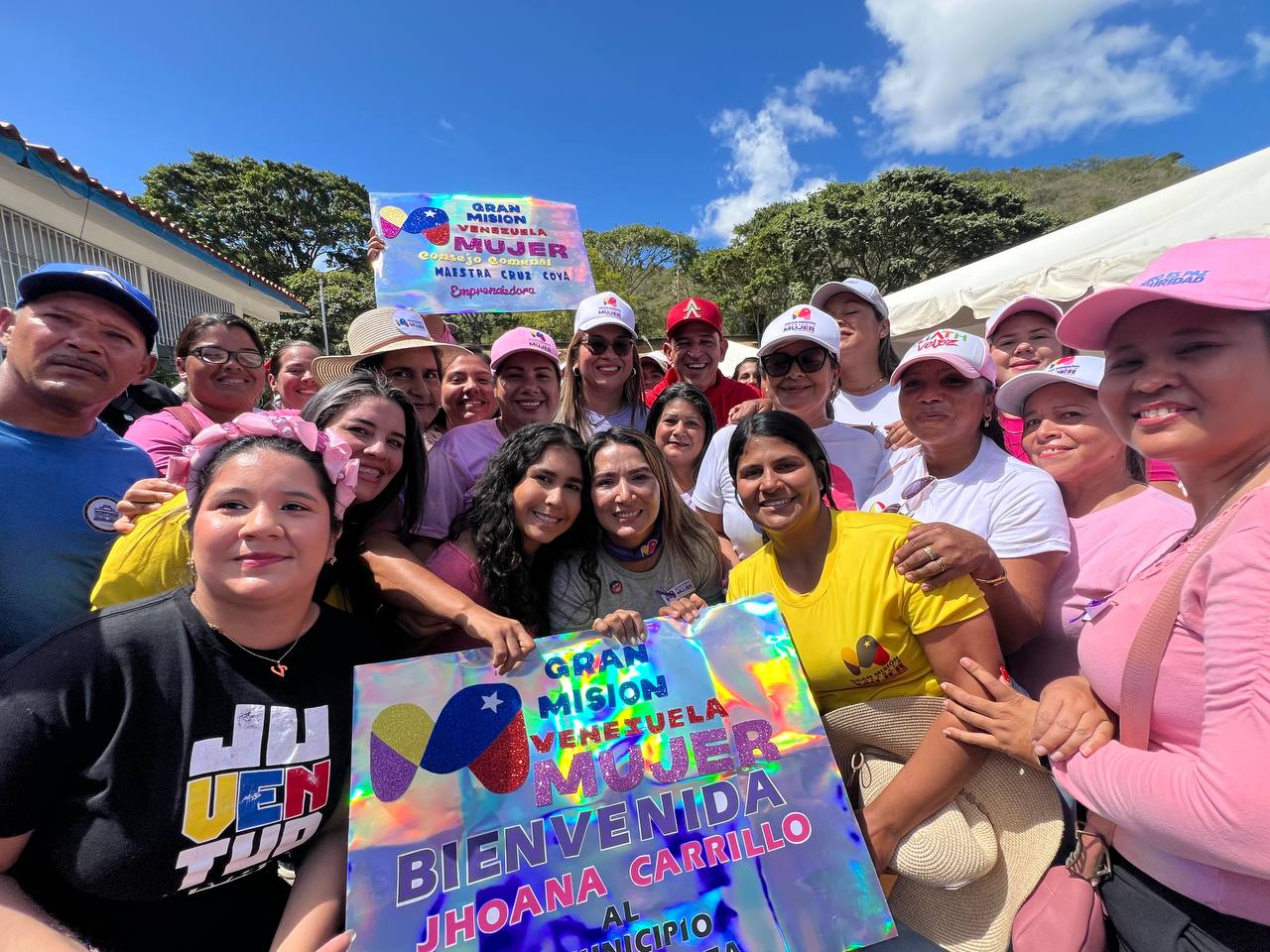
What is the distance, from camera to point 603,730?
209cm

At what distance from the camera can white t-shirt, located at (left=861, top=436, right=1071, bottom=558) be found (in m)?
2.38

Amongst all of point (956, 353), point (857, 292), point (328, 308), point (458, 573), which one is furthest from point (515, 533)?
point (328, 308)

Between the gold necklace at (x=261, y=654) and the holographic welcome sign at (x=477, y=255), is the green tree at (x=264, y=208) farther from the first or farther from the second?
the gold necklace at (x=261, y=654)

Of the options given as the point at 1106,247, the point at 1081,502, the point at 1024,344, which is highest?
the point at 1106,247

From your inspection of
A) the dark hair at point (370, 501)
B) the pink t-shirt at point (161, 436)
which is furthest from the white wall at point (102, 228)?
the dark hair at point (370, 501)

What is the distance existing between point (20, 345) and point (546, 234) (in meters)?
4.56

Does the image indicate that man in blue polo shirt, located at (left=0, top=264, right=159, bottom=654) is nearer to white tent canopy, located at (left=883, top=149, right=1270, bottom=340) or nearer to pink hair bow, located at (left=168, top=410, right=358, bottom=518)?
pink hair bow, located at (left=168, top=410, right=358, bottom=518)

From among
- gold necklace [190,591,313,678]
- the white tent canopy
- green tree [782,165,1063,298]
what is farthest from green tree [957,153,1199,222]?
gold necklace [190,591,313,678]

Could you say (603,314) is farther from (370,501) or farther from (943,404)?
(943,404)

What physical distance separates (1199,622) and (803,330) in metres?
2.59

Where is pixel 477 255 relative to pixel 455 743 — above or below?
above

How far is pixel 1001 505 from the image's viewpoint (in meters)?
2.50

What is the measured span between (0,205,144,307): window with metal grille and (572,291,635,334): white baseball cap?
6587 mm

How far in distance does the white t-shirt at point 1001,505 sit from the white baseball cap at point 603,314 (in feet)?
7.87
